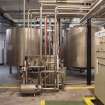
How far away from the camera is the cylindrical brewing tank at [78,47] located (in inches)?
318

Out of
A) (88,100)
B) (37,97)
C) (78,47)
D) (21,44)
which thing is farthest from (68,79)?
(88,100)

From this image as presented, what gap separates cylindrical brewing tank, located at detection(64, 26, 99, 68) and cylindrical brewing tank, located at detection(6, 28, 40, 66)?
5.80ft

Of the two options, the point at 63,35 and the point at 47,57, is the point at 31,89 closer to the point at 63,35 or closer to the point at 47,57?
the point at 47,57

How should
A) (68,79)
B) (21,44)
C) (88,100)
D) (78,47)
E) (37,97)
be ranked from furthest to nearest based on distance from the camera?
1. (78,47)
2. (68,79)
3. (21,44)
4. (37,97)
5. (88,100)

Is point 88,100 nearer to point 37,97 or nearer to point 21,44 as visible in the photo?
point 37,97

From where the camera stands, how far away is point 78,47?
8266 mm

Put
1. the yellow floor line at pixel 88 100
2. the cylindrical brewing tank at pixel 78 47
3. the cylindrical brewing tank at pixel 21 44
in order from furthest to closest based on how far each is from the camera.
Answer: the cylindrical brewing tank at pixel 78 47 → the cylindrical brewing tank at pixel 21 44 → the yellow floor line at pixel 88 100

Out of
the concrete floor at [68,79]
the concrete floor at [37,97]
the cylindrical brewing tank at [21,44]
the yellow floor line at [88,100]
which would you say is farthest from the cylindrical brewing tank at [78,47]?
the yellow floor line at [88,100]

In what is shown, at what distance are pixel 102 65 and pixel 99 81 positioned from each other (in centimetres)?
40

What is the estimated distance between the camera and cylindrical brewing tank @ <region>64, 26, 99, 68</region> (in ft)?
26.5

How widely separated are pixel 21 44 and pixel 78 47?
7.25 feet

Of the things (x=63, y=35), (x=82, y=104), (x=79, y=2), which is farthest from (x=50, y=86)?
(x=63, y=35)

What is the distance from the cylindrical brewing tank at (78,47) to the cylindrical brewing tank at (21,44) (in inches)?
69.6

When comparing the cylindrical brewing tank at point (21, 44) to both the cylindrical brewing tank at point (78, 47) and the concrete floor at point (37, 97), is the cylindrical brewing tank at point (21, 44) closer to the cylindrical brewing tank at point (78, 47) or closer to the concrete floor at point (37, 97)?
the concrete floor at point (37, 97)
